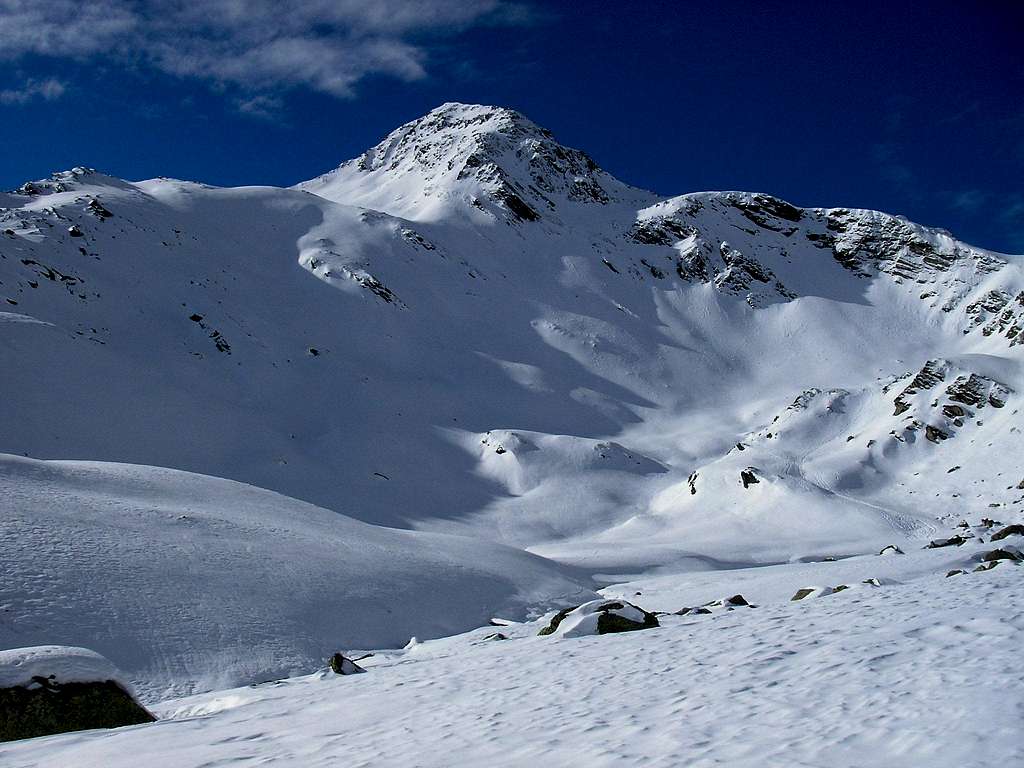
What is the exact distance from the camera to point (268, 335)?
70500 millimetres

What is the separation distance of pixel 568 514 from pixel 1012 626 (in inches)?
1928

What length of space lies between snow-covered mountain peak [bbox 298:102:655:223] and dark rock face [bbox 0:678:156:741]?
366 ft

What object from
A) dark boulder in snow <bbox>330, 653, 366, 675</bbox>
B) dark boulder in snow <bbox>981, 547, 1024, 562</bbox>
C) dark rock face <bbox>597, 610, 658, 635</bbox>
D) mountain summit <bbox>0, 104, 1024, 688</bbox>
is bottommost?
dark boulder in snow <bbox>330, 653, 366, 675</bbox>

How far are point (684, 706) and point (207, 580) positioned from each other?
15.8 metres

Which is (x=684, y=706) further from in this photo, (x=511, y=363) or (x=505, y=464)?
(x=511, y=363)

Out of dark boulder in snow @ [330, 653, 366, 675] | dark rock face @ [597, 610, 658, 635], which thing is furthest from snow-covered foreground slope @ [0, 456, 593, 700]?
dark rock face @ [597, 610, 658, 635]

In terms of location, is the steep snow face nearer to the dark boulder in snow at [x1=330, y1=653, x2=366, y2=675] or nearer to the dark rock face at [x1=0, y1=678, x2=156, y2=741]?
the dark boulder in snow at [x1=330, y1=653, x2=366, y2=675]

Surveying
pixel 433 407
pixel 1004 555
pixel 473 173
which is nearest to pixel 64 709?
pixel 1004 555

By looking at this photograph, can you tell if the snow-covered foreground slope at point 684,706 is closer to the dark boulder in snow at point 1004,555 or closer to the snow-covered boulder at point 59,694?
the snow-covered boulder at point 59,694

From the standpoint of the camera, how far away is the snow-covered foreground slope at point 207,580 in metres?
15.5

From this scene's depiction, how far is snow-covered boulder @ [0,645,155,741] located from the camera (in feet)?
29.2

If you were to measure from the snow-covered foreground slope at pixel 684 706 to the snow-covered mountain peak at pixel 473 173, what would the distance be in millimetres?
111675

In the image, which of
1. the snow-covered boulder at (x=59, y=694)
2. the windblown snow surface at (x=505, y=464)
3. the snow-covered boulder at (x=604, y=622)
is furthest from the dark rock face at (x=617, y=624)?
the snow-covered boulder at (x=59, y=694)

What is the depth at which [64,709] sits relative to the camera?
9.22 metres
